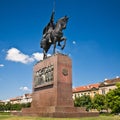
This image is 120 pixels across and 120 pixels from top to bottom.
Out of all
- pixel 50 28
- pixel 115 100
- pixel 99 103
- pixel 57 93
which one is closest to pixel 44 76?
pixel 57 93

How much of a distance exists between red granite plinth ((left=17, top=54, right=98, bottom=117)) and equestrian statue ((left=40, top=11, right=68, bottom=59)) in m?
2.13

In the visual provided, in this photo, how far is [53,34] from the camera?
23.4 m

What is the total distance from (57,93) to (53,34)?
6593 millimetres

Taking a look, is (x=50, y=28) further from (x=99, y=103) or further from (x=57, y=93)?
(x=99, y=103)

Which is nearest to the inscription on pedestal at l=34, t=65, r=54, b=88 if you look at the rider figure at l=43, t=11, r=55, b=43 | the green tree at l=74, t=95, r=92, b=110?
the rider figure at l=43, t=11, r=55, b=43

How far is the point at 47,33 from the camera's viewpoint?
24.7m

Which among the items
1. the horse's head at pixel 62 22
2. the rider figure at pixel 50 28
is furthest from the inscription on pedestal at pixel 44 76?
the horse's head at pixel 62 22

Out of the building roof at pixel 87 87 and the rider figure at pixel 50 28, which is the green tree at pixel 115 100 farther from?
the building roof at pixel 87 87

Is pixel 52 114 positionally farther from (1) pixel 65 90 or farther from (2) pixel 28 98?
(2) pixel 28 98

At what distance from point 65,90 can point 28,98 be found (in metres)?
94.1

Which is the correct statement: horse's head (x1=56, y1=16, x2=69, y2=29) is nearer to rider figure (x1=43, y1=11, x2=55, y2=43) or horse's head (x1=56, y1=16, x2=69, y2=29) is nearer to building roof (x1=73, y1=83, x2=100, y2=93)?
rider figure (x1=43, y1=11, x2=55, y2=43)

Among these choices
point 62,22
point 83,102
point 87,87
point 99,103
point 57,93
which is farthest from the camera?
point 87,87

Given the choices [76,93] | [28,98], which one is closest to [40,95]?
[76,93]

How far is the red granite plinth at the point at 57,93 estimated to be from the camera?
19.1 m
